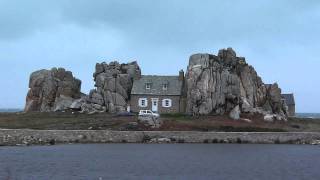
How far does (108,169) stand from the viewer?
176 feet

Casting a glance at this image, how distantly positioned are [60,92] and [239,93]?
102 feet

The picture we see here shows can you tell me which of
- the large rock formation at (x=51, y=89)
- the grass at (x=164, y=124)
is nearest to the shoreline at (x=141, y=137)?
the grass at (x=164, y=124)

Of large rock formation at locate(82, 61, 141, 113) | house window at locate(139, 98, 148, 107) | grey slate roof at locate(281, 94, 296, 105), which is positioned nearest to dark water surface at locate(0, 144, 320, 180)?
large rock formation at locate(82, 61, 141, 113)

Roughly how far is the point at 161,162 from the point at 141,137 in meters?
19.4

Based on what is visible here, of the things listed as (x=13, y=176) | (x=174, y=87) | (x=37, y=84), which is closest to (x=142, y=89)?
(x=174, y=87)

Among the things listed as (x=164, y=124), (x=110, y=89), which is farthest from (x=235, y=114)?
(x=110, y=89)

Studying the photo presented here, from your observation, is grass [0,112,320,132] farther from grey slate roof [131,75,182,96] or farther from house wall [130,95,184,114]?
grey slate roof [131,75,182,96]

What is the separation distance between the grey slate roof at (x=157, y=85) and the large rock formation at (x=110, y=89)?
4.53 ft

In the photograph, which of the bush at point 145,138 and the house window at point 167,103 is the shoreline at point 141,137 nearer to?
the bush at point 145,138

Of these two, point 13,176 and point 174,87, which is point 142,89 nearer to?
point 174,87

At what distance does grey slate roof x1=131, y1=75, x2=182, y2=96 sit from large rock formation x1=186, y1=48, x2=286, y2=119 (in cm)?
369

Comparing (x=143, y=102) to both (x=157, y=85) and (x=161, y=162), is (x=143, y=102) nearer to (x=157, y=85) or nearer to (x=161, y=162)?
(x=157, y=85)

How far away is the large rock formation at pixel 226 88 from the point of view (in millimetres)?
91875

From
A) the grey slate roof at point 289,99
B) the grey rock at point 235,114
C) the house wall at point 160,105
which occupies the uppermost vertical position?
the grey slate roof at point 289,99
